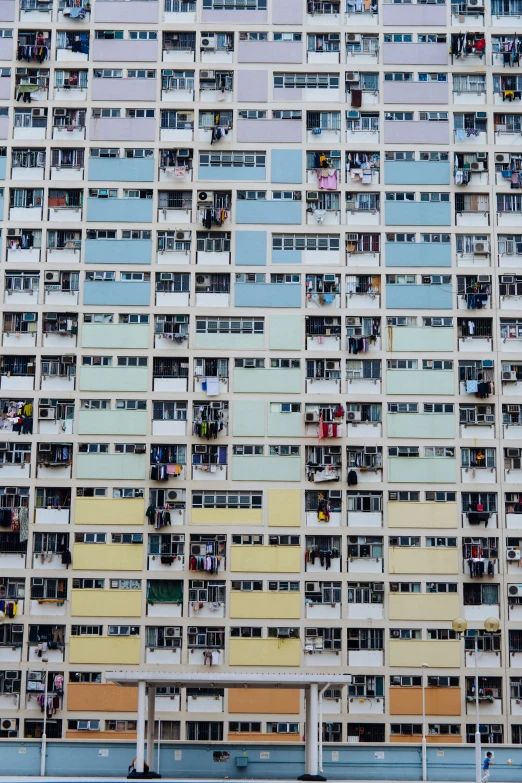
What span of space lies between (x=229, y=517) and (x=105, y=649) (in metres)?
7.00

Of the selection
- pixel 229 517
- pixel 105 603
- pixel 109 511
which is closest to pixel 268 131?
pixel 229 517

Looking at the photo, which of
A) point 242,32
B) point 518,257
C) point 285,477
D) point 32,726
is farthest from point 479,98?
point 32,726

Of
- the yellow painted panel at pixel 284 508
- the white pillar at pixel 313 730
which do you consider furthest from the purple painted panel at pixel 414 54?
the white pillar at pixel 313 730

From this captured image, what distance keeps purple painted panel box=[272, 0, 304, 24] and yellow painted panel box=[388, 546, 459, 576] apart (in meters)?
23.0

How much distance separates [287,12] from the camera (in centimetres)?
5353

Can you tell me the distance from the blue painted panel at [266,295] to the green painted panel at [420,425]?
625 centimetres

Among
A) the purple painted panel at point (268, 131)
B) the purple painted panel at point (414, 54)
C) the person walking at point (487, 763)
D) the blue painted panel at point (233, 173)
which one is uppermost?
the purple painted panel at point (414, 54)

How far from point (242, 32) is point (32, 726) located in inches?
1178

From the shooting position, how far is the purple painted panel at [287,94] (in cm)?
5281

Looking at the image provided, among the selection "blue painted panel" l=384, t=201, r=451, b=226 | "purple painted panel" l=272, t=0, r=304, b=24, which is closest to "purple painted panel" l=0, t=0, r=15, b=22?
"purple painted panel" l=272, t=0, r=304, b=24

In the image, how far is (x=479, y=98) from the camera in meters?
52.9

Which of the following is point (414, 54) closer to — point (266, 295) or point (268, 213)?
point (268, 213)

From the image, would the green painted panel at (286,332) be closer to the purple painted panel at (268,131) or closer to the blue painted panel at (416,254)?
the blue painted panel at (416,254)

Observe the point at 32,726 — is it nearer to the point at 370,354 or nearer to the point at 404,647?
the point at 404,647
